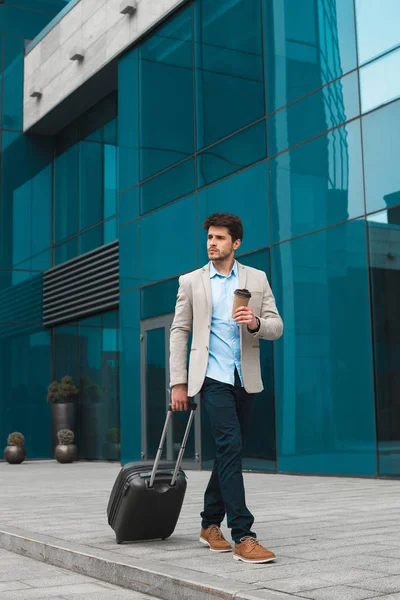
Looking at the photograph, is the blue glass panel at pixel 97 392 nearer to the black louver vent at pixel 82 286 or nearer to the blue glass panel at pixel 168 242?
the black louver vent at pixel 82 286

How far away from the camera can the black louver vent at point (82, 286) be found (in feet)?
60.1

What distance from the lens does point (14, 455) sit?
19.6 meters

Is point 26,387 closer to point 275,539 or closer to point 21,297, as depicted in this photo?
point 21,297

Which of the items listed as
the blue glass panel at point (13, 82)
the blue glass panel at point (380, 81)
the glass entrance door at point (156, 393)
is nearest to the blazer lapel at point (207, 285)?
the blue glass panel at point (380, 81)

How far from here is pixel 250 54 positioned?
1370cm

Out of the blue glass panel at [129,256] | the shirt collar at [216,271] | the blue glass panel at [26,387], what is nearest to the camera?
the shirt collar at [216,271]

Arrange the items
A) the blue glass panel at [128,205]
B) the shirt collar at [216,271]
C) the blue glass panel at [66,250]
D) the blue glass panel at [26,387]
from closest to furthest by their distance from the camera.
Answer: the shirt collar at [216,271] < the blue glass panel at [128,205] < the blue glass panel at [66,250] < the blue glass panel at [26,387]

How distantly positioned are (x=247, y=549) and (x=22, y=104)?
775 inches

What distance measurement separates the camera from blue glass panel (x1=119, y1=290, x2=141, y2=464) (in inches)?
650

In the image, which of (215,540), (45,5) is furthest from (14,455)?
(215,540)

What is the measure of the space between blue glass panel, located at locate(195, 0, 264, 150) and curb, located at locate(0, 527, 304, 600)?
30.1ft

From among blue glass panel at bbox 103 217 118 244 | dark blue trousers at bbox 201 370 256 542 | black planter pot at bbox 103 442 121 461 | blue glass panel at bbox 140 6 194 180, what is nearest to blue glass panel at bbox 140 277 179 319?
blue glass panel at bbox 140 6 194 180

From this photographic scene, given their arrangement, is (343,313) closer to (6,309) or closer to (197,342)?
(197,342)

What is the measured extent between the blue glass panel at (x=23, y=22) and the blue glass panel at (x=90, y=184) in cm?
391
